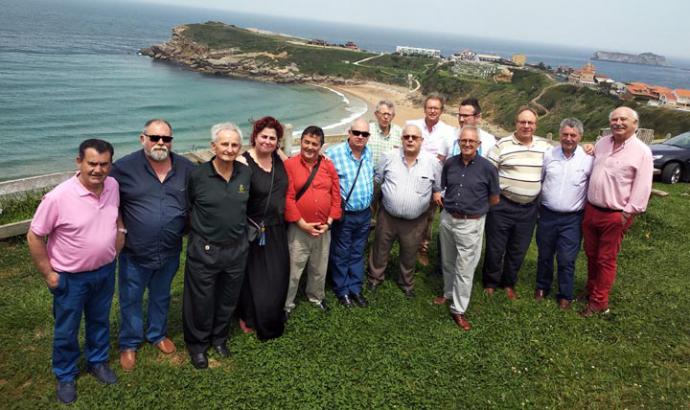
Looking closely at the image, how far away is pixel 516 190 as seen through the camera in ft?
16.8

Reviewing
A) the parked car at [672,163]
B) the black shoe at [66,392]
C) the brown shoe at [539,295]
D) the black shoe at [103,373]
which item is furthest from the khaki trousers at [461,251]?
the parked car at [672,163]

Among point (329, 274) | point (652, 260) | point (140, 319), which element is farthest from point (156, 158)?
point (652, 260)

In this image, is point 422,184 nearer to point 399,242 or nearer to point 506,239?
point 399,242

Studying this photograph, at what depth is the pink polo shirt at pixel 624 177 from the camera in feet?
15.5

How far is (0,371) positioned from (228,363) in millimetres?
1984

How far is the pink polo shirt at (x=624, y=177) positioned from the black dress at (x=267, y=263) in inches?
137

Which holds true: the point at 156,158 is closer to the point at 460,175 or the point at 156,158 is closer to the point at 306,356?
the point at 306,356

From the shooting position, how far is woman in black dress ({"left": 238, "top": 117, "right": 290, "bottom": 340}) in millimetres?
3988

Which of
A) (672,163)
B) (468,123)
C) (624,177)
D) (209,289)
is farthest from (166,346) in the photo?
(672,163)

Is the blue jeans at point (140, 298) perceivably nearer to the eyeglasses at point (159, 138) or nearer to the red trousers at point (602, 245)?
the eyeglasses at point (159, 138)

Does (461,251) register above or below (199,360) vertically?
above

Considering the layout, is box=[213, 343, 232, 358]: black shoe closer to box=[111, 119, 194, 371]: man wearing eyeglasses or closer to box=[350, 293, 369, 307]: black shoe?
box=[111, 119, 194, 371]: man wearing eyeglasses

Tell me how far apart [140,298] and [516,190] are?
4.13 meters

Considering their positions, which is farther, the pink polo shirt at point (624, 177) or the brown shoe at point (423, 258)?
the brown shoe at point (423, 258)
